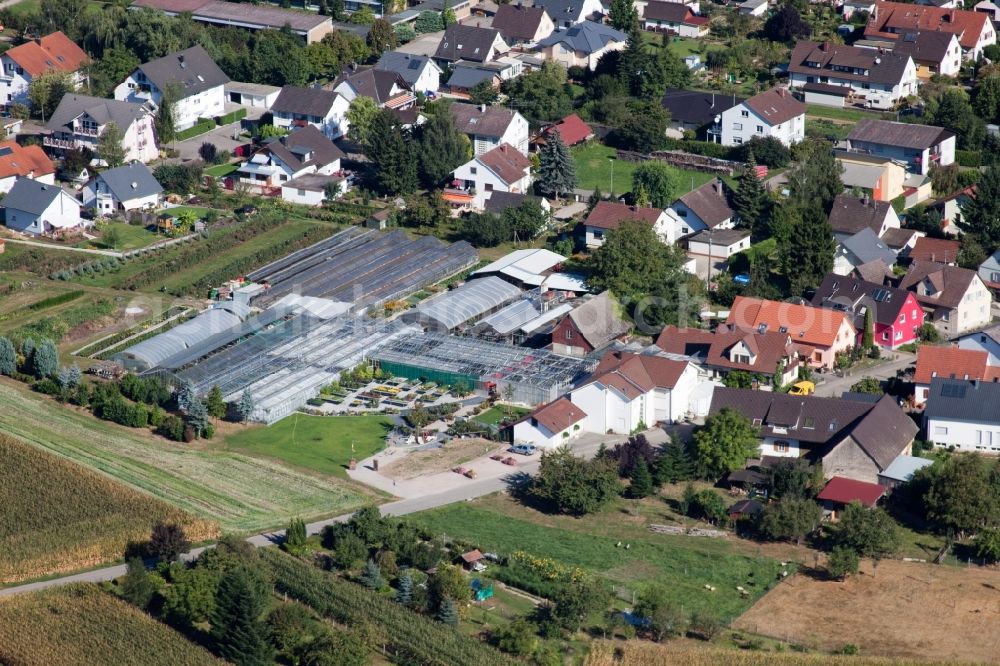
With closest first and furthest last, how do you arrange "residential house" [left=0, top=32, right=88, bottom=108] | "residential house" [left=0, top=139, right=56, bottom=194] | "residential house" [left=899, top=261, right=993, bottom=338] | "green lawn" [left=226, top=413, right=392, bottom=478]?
"green lawn" [left=226, top=413, right=392, bottom=478] < "residential house" [left=899, top=261, right=993, bottom=338] < "residential house" [left=0, top=139, right=56, bottom=194] < "residential house" [left=0, top=32, right=88, bottom=108]

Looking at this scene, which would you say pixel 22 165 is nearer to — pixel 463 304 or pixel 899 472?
pixel 463 304

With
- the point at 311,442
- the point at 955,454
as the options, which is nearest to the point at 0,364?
the point at 311,442

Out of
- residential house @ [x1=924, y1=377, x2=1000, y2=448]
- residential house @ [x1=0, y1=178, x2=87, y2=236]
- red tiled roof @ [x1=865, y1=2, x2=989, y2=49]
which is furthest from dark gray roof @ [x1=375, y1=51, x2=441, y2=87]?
residential house @ [x1=924, y1=377, x2=1000, y2=448]

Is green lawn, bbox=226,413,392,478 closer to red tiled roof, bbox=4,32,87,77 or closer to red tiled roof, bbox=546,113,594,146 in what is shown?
red tiled roof, bbox=546,113,594,146

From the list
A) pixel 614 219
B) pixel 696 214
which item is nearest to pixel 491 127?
pixel 614 219

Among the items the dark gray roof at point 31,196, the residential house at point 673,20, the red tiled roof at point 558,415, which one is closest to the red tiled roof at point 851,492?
the red tiled roof at point 558,415

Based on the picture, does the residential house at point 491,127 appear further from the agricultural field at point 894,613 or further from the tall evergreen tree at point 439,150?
the agricultural field at point 894,613

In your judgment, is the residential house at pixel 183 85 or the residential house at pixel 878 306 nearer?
the residential house at pixel 878 306
